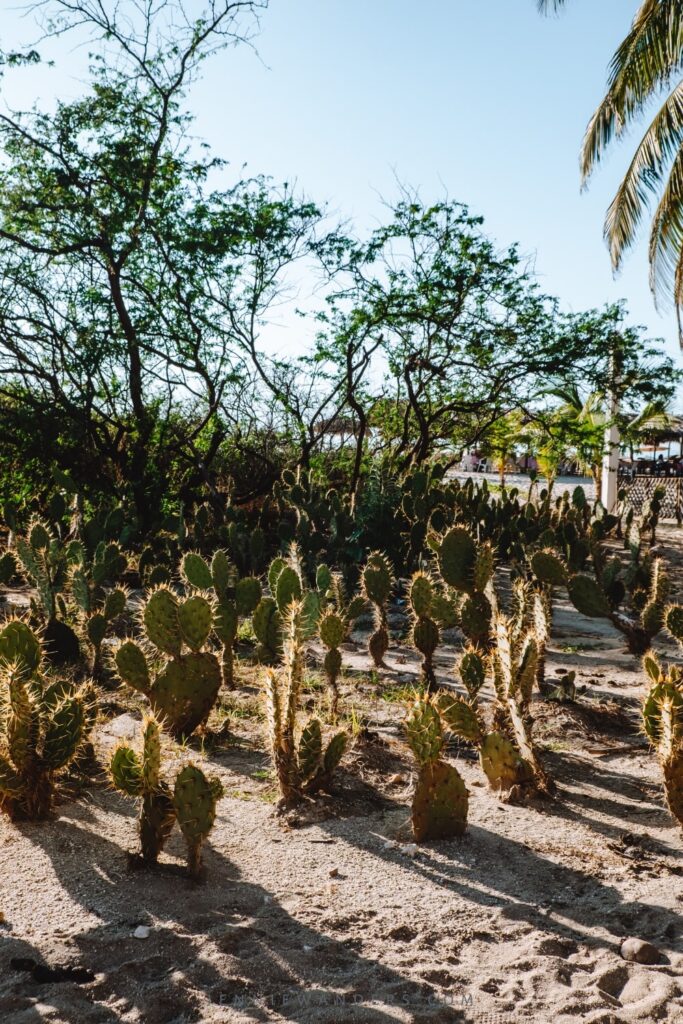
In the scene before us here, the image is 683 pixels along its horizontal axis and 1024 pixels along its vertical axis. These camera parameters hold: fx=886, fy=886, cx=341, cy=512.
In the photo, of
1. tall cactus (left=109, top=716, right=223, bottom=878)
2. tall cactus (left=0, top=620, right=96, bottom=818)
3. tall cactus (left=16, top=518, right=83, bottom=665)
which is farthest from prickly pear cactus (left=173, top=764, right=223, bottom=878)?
tall cactus (left=16, top=518, right=83, bottom=665)

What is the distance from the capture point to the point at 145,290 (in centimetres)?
983

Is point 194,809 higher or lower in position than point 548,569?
lower

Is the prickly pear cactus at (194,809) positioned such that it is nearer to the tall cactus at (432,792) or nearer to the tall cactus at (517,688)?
the tall cactus at (432,792)

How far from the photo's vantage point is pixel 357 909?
273 centimetres

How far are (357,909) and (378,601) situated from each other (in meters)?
2.97

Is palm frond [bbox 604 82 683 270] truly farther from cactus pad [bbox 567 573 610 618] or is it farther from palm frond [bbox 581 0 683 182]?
cactus pad [bbox 567 573 610 618]

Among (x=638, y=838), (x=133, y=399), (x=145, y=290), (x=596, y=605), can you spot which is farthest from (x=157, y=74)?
(x=638, y=838)

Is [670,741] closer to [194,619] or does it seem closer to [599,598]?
[194,619]

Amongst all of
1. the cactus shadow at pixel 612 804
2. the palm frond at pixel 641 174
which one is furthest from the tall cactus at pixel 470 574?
the palm frond at pixel 641 174

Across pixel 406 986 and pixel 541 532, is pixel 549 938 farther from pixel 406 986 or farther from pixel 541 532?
pixel 541 532

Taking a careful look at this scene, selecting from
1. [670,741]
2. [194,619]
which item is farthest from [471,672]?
[194,619]

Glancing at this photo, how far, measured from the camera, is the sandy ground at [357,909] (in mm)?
2242

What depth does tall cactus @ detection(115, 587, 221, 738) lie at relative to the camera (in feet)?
13.3

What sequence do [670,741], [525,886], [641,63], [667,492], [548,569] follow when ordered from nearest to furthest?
[525,886] → [670,741] → [548,569] → [641,63] → [667,492]
